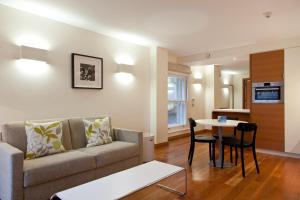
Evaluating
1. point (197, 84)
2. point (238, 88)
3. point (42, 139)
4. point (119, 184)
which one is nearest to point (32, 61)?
point (42, 139)

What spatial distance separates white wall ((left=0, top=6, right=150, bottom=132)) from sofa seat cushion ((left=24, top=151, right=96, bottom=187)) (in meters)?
0.95

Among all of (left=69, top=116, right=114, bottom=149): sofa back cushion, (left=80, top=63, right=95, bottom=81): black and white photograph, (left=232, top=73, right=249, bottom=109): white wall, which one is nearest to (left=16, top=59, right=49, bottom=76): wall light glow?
(left=80, top=63, right=95, bottom=81): black and white photograph

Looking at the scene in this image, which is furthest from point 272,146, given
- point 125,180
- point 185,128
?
point 125,180

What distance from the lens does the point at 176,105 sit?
6.40 m

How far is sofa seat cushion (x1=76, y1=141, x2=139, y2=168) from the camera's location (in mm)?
2783

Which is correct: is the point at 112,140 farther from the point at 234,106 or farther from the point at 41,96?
the point at 234,106

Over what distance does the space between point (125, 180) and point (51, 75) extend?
6.97 feet

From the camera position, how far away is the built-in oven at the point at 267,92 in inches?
168

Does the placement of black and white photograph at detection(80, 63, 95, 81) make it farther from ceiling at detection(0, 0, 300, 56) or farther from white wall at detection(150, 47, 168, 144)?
white wall at detection(150, 47, 168, 144)

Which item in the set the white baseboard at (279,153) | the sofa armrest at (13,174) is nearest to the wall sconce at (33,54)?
the sofa armrest at (13,174)

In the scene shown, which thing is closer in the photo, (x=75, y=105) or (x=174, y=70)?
(x=75, y=105)

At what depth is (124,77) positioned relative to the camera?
4.43 m

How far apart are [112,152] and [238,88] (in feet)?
26.5

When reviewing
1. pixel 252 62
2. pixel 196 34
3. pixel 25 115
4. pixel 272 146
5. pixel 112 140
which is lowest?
pixel 272 146
